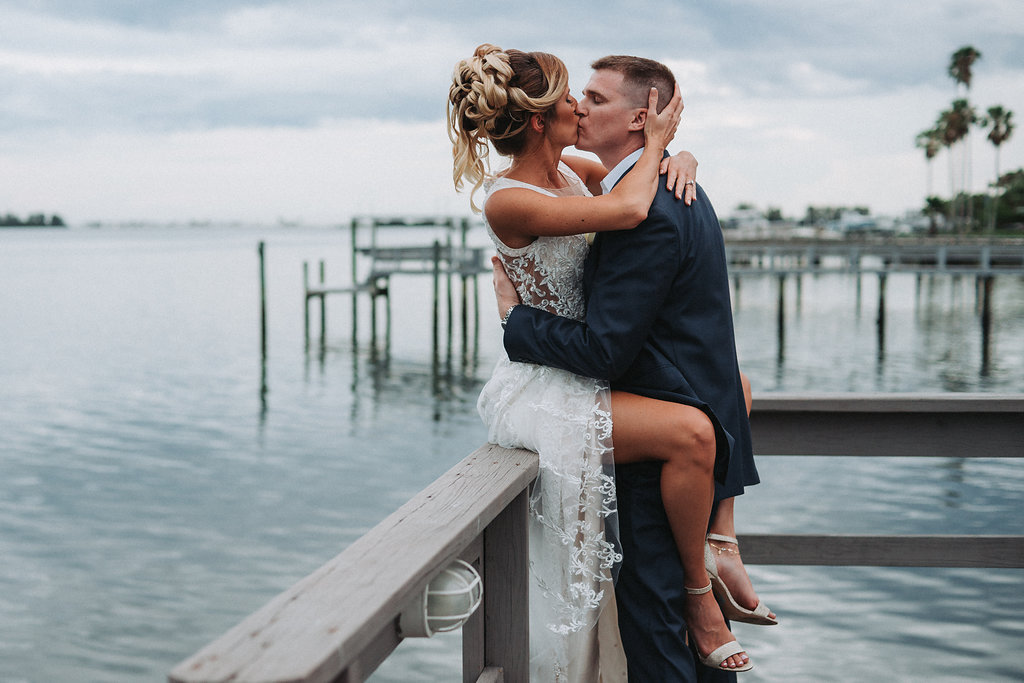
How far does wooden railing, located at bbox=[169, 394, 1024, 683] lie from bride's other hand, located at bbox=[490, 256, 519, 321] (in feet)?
1.16

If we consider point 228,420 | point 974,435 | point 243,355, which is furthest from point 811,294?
→ point 974,435

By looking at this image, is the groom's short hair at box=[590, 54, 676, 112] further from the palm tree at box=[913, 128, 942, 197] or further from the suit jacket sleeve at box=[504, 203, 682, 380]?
the palm tree at box=[913, 128, 942, 197]

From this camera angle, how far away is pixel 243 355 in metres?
26.7

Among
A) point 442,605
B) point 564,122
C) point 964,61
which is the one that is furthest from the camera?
point 964,61

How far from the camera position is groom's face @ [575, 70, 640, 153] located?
229 cm

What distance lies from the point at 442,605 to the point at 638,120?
4.39ft

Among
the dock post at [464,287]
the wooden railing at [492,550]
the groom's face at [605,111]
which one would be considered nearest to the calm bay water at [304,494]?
the dock post at [464,287]

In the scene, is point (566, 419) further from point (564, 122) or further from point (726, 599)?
point (564, 122)

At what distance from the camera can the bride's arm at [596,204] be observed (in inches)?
82.8

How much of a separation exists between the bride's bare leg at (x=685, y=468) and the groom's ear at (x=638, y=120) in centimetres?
65

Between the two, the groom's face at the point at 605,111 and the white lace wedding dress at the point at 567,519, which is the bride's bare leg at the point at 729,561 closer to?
the white lace wedding dress at the point at 567,519

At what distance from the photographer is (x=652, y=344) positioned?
2221 millimetres

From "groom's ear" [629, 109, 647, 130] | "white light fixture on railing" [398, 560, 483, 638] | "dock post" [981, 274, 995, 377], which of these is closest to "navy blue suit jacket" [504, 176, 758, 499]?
"groom's ear" [629, 109, 647, 130]

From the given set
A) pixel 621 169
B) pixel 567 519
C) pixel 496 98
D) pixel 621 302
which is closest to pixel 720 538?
pixel 567 519
